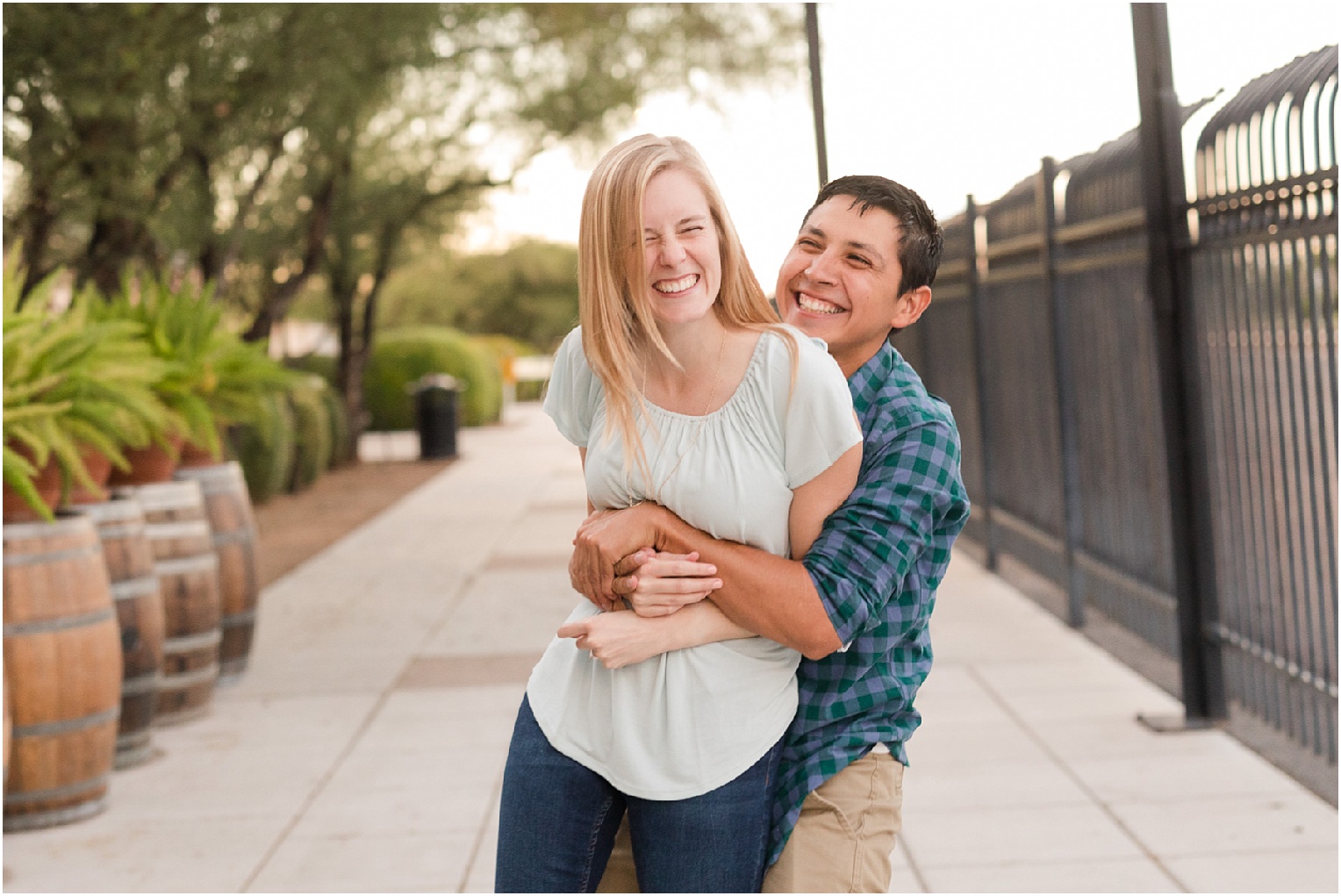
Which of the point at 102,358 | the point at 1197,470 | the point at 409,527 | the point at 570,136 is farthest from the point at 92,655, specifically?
the point at 570,136

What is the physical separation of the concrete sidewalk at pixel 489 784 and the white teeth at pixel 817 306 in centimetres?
252

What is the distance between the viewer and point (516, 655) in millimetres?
7246

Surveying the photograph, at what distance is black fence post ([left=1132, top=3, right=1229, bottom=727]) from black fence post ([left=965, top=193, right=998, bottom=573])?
344 centimetres

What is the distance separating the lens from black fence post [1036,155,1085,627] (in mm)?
7199

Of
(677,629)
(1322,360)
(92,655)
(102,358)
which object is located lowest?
(92,655)

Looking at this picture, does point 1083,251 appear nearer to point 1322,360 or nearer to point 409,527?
point 1322,360

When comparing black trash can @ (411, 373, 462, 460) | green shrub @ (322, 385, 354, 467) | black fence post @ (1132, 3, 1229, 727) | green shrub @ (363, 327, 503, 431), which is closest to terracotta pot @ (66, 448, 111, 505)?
black fence post @ (1132, 3, 1229, 727)

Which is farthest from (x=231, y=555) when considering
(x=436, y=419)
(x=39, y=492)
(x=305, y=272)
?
(x=436, y=419)

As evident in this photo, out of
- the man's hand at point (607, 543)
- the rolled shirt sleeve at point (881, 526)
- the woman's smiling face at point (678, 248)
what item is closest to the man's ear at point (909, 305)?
the rolled shirt sleeve at point (881, 526)

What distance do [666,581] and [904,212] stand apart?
70 centimetres

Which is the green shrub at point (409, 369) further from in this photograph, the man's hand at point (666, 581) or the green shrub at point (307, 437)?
the man's hand at point (666, 581)

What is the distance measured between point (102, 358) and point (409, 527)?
7410 mm

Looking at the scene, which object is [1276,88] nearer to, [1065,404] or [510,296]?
[1065,404]

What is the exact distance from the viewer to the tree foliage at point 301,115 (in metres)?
8.05
